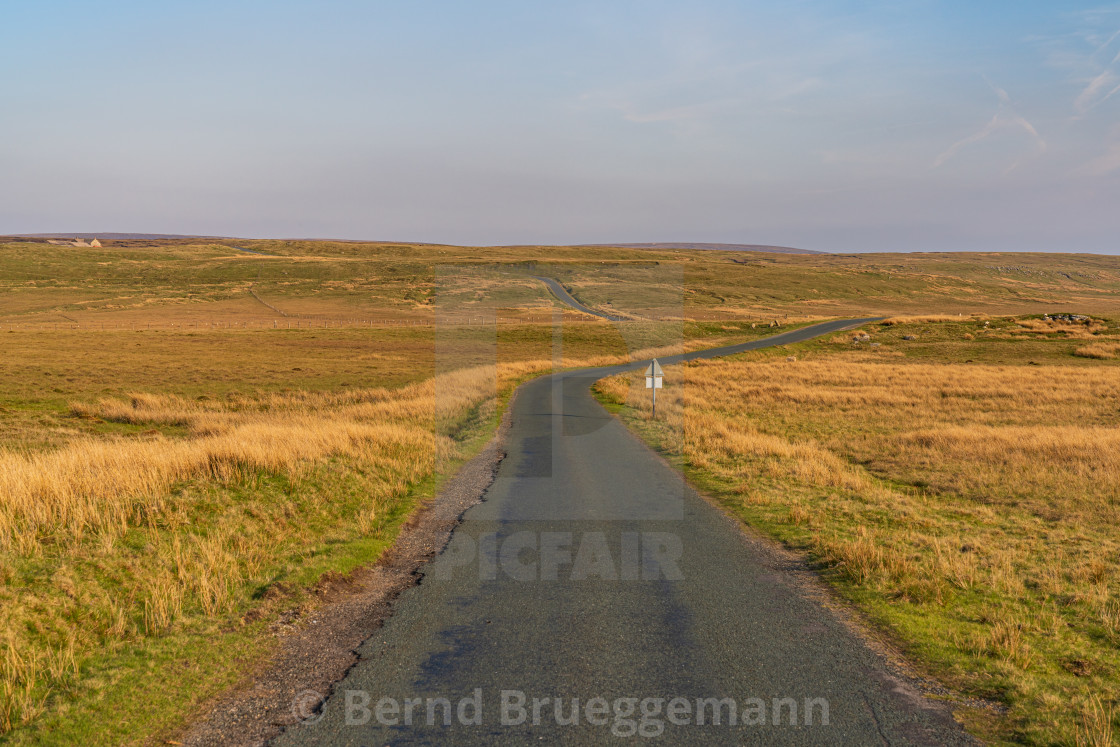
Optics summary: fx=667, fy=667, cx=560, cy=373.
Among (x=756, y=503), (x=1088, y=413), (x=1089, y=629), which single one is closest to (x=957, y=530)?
(x=756, y=503)

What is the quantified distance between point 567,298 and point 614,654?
121190mm

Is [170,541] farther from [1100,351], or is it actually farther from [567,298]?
[567,298]

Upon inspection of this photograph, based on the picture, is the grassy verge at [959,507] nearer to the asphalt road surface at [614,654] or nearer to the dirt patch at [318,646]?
the asphalt road surface at [614,654]

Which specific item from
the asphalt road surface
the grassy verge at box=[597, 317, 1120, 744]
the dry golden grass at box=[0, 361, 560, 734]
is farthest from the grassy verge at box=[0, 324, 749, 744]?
the grassy verge at box=[597, 317, 1120, 744]

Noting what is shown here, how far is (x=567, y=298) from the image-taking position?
415 ft

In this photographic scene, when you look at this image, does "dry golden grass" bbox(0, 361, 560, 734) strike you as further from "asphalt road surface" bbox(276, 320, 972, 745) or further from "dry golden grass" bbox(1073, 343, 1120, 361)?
"dry golden grass" bbox(1073, 343, 1120, 361)

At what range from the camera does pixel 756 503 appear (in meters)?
13.4

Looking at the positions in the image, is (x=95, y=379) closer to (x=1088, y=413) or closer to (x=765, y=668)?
(x=765, y=668)

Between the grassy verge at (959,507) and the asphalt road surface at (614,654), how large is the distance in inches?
32.6

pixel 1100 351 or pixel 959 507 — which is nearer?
pixel 959 507

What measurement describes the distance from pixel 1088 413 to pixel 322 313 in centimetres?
9621

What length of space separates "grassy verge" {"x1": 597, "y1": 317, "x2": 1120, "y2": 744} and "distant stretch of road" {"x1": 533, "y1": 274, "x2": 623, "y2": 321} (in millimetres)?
63762

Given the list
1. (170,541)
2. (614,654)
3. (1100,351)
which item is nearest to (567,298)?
(1100,351)

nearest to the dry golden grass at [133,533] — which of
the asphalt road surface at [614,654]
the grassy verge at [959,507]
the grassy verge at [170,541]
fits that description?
the grassy verge at [170,541]
